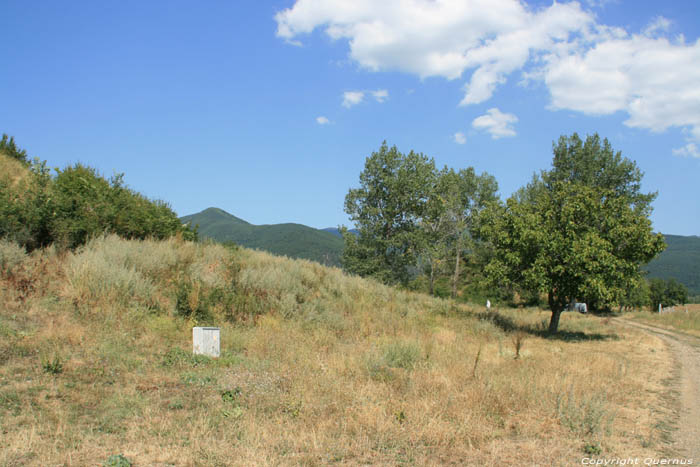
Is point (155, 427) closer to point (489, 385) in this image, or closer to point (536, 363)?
point (489, 385)

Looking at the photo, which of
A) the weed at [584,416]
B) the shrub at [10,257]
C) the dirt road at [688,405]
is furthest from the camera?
the shrub at [10,257]

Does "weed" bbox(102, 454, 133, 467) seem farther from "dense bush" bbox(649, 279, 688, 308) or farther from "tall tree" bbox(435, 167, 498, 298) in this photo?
"dense bush" bbox(649, 279, 688, 308)

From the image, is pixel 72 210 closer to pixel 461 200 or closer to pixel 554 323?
pixel 554 323

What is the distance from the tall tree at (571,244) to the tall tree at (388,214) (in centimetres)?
1445

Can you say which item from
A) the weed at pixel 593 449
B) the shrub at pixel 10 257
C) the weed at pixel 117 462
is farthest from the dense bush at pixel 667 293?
the weed at pixel 117 462

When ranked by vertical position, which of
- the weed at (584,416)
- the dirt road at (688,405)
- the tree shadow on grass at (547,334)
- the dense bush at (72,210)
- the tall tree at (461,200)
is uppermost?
the tall tree at (461,200)

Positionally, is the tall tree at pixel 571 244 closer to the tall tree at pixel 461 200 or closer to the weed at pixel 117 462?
the weed at pixel 117 462

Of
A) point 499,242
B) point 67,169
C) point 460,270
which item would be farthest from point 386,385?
point 460,270

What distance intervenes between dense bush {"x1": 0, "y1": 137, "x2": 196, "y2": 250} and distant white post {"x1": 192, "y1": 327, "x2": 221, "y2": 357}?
6.33 metres

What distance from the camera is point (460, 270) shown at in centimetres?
4619

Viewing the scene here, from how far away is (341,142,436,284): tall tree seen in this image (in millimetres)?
31844

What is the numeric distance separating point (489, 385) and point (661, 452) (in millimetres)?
Result: 2383

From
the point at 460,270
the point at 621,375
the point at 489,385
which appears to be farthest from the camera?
the point at 460,270

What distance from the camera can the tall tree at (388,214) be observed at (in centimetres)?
3184
